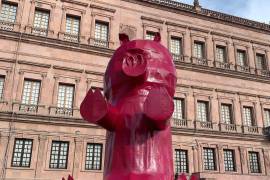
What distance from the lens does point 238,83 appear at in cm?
2522

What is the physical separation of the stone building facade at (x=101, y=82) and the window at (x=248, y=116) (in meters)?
0.08

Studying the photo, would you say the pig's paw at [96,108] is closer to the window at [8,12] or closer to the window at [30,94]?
the window at [30,94]

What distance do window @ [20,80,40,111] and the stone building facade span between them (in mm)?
60

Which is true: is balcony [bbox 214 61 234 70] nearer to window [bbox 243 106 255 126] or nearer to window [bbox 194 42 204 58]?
window [bbox 194 42 204 58]

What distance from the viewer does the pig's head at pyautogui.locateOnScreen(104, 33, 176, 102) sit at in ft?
10.2

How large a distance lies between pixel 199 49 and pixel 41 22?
12516 mm

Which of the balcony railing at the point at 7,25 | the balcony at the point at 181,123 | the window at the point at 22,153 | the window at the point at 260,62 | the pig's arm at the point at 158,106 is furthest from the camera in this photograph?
the window at the point at 260,62

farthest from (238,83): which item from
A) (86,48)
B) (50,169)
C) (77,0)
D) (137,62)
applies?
(137,62)

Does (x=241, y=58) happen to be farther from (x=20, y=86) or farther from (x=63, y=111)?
(x=20, y=86)

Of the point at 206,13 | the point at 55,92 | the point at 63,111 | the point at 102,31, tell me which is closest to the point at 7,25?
the point at 55,92

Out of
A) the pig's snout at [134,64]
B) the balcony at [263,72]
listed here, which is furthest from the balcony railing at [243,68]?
the pig's snout at [134,64]

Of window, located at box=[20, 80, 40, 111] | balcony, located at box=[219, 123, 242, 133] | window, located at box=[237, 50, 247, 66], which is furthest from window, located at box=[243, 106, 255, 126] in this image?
window, located at box=[20, 80, 40, 111]

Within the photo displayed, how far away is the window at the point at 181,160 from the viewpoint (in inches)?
838

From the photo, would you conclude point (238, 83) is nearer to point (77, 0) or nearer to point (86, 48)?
point (86, 48)
